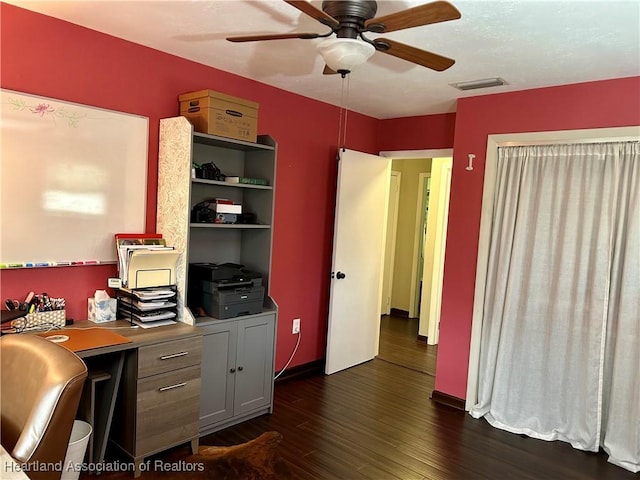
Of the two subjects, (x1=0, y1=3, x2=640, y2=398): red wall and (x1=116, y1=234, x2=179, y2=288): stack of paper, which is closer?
(x1=0, y1=3, x2=640, y2=398): red wall

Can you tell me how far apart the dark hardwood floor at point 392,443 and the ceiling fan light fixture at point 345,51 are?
218 centimetres

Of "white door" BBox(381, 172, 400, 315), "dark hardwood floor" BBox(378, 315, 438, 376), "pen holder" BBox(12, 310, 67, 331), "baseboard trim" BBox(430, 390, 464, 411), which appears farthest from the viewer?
"white door" BBox(381, 172, 400, 315)

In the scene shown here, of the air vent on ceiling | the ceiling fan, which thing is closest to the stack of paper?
the ceiling fan

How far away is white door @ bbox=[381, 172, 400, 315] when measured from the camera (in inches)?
265

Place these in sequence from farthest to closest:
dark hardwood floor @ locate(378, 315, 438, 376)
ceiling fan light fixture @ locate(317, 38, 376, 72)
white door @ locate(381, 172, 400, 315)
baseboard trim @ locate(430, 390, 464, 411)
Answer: white door @ locate(381, 172, 400, 315)
dark hardwood floor @ locate(378, 315, 438, 376)
baseboard trim @ locate(430, 390, 464, 411)
ceiling fan light fixture @ locate(317, 38, 376, 72)

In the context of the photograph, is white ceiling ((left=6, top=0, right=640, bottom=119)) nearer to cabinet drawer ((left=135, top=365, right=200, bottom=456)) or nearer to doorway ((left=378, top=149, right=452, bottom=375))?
doorway ((left=378, top=149, right=452, bottom=375))

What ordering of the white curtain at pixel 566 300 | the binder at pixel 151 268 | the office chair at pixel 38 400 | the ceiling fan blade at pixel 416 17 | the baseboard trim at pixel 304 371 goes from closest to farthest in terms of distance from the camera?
the office chair at pixel 38 400
the ceiling fan blade at pixel 416 17
the binder at pixel 151 268
the white curtain at pixel 566 300
the baseboard trim at pixel 304 371

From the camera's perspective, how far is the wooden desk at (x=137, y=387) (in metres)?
2.49

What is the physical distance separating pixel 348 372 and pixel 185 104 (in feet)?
9.01

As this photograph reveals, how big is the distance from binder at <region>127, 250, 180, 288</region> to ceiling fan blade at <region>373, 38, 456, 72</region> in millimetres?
1672

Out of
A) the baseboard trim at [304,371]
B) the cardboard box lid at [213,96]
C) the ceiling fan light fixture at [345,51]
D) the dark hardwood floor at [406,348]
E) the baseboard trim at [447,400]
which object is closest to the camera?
the ceiling fan light fixture at [345,51]

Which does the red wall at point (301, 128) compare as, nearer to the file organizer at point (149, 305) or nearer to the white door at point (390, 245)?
the file organizer at point (149, 305)

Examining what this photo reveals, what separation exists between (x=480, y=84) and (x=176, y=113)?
6.93 feet

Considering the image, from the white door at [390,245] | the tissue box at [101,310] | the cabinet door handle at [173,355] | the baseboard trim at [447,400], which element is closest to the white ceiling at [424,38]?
the tissue box at [101,310]
